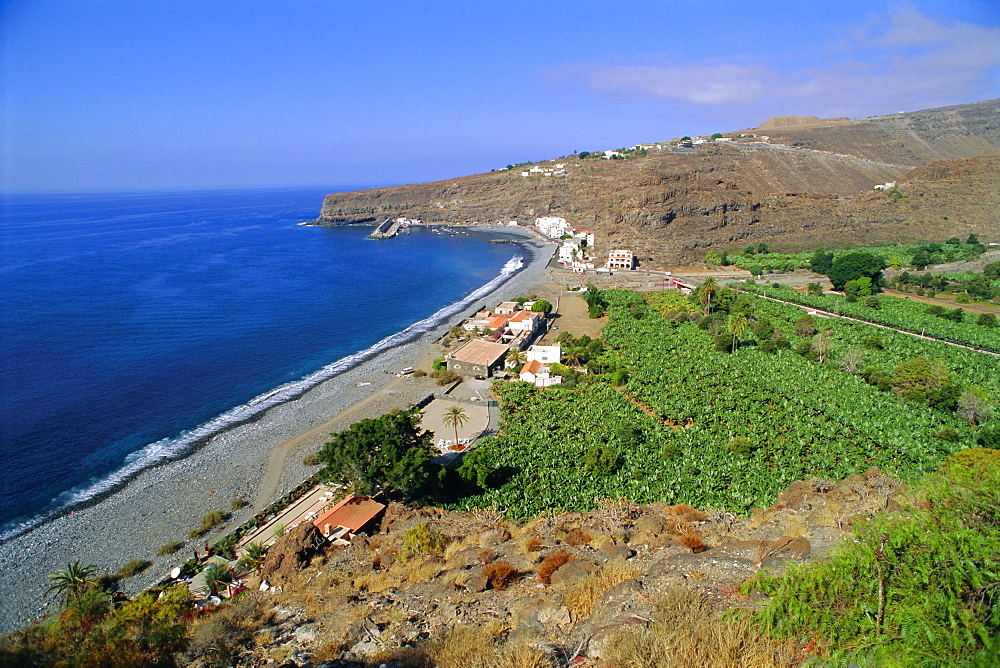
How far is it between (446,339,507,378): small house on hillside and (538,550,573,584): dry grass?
21.0m

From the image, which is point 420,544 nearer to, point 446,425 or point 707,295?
point 446,425

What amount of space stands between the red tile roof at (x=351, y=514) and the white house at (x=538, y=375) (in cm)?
1537

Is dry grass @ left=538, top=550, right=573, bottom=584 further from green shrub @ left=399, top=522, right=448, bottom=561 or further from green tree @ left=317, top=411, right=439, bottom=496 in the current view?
green tree @ left=317, top=411, right=439, bottom=496

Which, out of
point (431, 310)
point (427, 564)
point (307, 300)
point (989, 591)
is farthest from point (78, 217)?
point (989, 591)

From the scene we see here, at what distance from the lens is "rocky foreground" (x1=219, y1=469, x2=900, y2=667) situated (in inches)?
344

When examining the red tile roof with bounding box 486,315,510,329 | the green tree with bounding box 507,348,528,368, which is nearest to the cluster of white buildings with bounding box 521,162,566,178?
the red tile roof with bounding box 486,315,510,329

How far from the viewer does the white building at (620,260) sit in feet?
240

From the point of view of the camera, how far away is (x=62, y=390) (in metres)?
33.2

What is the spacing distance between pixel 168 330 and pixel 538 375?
33.9 metres

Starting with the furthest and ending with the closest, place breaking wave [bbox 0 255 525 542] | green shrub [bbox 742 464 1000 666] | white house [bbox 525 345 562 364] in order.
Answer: white house [bbox 525 345 562 364] → breaking wave [bbox 0 255 525 542] → green shrub [bbox 742 464 1000 666]

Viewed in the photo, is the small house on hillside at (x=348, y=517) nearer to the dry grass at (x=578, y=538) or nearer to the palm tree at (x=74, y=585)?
the palm tree at (x=74, y=585)

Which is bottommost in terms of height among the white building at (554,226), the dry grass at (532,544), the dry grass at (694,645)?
the dry grass at (532,544)

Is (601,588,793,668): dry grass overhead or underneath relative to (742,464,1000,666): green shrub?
underneath

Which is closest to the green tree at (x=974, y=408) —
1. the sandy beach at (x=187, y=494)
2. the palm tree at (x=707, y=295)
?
the palm tree at (x=707, y=295)
